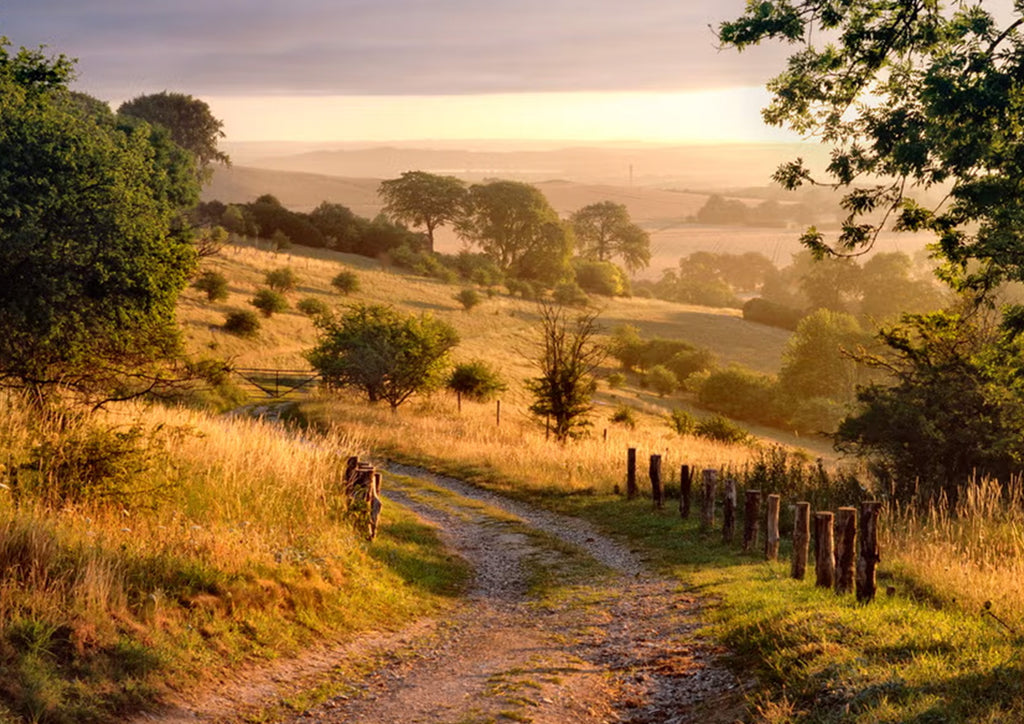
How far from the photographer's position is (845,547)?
11.2 meters

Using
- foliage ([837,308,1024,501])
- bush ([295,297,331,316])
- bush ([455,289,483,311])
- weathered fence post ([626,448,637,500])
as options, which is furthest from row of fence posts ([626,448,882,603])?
bush ([455,289,483,311])

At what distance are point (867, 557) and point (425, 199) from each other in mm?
106810

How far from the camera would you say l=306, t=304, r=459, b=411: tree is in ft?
136

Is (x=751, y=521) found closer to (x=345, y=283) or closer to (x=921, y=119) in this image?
(x=921, y=119)

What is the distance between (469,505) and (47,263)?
1075 cm

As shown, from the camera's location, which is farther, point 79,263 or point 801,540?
point 79,263

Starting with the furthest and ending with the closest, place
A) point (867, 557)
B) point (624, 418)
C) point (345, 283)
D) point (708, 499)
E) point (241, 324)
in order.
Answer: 1. point (345, 283)
2. point (241, 324)
3. point (624, 418)
4. point (708, 499)
5. point (867, 557)

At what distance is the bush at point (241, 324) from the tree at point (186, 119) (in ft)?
159

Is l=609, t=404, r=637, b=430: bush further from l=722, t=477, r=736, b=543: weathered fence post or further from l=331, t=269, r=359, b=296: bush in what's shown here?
l=722, t=477, r=736, b=543: weathered fence post

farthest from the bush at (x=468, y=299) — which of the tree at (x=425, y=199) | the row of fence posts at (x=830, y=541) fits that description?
the row of fence posts at (x=830, y=541)

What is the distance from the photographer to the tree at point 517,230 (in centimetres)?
11400

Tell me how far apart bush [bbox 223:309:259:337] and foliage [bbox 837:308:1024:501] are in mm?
41637

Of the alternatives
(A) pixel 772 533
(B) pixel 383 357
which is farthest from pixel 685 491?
(B) pixel 383 357

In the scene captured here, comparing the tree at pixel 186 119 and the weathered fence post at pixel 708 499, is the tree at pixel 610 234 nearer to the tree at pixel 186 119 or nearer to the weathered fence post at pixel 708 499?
the tree at pixel 186 119
